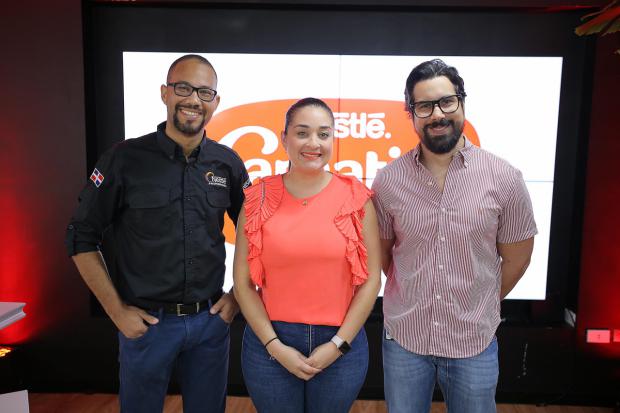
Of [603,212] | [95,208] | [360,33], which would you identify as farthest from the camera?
[603,212]

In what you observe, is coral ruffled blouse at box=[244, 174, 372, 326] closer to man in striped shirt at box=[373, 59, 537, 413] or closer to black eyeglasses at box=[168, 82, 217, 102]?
man in striped shirt at box=[373, 59, 537, 413]

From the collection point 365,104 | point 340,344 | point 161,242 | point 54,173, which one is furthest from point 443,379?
point 54,173

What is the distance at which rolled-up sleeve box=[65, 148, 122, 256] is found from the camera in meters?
1.95

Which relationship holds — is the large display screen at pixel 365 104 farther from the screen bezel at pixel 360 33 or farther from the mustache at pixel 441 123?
the mustache at pixel 441 123

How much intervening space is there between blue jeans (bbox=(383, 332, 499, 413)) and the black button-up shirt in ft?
2.83

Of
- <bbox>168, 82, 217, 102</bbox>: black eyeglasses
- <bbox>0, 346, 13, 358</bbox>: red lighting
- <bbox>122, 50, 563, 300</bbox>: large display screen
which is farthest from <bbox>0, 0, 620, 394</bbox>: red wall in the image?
<bbox>168, 82, 217, 102</bbox>: black eyeglasses

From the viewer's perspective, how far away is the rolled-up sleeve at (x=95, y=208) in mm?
1950

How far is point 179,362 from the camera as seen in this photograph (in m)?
2.10

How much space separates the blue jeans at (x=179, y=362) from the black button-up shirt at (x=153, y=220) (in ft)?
0.40

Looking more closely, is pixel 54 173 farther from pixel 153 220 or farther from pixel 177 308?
pixel 177 308

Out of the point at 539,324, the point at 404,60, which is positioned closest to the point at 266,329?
the point at 404,60

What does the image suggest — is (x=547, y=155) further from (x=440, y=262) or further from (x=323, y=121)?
(x=323, y=121)

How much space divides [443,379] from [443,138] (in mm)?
907

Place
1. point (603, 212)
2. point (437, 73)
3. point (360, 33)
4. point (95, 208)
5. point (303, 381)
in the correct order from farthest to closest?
point (603, 212) < point (360, 33) < point (95, 208) < point (303, 381) < point (437, 73)
